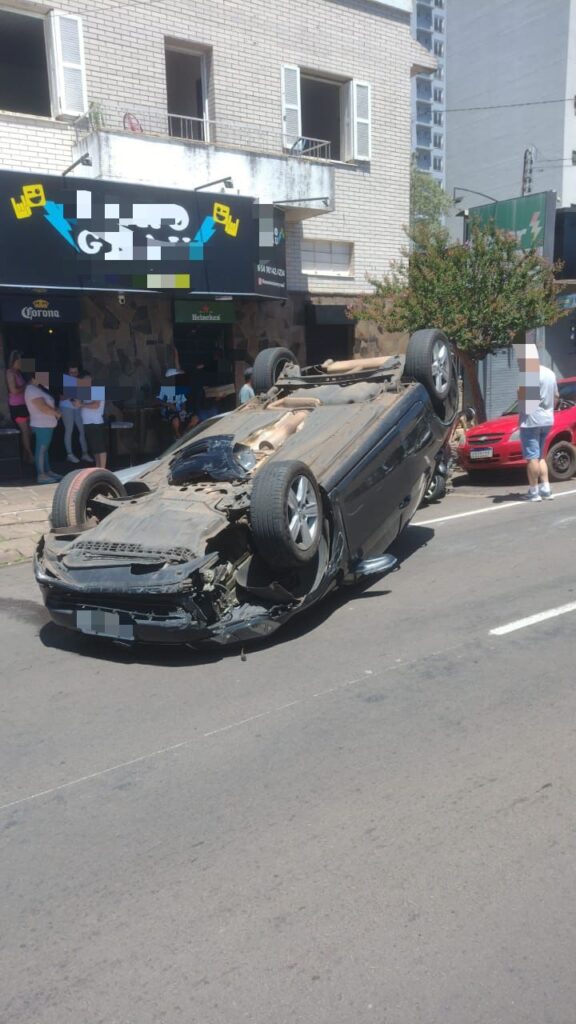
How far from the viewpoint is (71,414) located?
13.4 m

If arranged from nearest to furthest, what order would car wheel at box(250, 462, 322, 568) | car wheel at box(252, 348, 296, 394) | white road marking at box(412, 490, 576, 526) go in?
car wheel at box(250, 462, 322, 568), car wheel at box(252, 348, 296, 394), white road marking at box(412, 490, 576, 526)

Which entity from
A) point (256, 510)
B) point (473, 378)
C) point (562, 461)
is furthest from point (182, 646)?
point (473, 378)

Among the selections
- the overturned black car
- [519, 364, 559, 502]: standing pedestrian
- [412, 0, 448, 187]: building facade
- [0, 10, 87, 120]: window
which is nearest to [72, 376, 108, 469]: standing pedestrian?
[0, 10, 87, 120]: window

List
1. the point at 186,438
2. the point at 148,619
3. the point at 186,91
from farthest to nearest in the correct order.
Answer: the point at 186,91
the point at 186,438
the point at 148,619

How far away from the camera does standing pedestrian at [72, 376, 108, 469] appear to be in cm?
1272

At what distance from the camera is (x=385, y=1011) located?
2.62m

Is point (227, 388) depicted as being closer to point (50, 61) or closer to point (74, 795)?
point (50, 61)

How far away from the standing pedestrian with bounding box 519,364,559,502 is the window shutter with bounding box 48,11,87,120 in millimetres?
8399

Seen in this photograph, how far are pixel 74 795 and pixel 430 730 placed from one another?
5.93 ft

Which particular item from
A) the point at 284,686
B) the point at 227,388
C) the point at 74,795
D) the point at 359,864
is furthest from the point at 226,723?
the point at 227,388

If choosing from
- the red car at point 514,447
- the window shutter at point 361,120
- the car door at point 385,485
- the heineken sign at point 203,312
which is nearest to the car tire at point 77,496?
the car door at point 385,485

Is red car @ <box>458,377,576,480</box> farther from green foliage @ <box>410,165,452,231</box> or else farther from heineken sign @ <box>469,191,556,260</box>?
green foliage @ <box>410,165,452,231</box>

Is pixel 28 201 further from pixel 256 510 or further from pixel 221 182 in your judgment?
pixel 256 510

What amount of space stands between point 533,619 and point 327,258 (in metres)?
12.7
